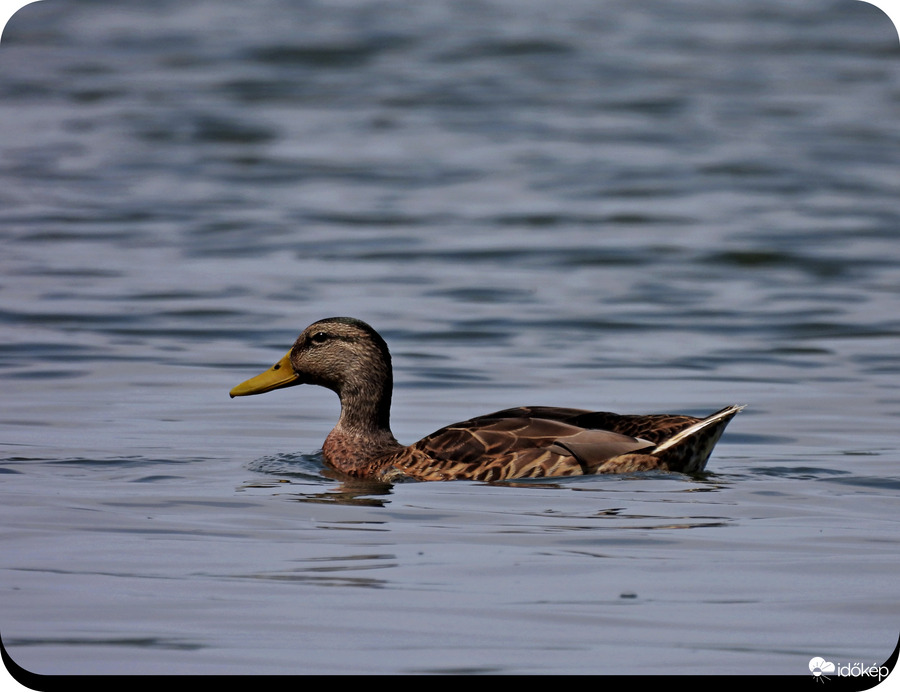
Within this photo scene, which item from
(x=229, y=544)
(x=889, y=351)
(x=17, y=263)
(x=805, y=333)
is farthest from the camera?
(x=17, y=263)

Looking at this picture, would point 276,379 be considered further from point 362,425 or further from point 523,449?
point 523,449

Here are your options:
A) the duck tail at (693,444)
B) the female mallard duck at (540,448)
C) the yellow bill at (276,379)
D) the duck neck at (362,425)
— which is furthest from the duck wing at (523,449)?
the yellow bill at (276,379)

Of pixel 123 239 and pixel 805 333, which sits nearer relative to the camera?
pixel 805 333

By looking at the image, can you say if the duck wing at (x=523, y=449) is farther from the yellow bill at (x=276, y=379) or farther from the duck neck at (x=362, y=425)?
the yellow bill at (x=276, y=379)

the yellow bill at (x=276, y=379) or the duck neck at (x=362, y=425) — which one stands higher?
the yellow bill at (x=276, y=379)

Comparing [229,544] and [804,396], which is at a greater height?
[229,544]

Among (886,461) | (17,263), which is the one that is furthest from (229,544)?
(17,263)

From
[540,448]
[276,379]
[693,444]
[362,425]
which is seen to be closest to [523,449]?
[540,448]

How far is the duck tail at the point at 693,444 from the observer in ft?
26.7

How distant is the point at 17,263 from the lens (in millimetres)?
16812

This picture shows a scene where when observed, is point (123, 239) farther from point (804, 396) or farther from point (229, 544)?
point (229, 544)

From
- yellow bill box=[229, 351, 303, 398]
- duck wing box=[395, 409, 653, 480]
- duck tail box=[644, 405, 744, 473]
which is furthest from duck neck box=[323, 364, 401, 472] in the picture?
duck tail box=[644, 405, 744, 473]

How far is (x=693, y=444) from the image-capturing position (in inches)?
324

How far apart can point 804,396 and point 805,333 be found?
8.96ft
